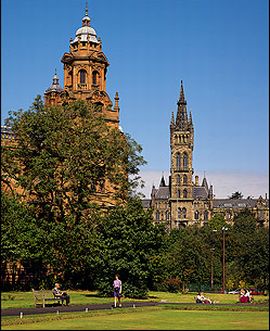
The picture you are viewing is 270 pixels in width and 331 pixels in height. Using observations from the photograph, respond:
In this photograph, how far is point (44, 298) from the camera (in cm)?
3416

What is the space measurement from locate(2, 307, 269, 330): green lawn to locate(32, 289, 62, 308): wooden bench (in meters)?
4.93

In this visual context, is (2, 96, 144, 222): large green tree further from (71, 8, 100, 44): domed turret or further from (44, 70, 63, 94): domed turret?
(44, 70, 63, 94): domed turret

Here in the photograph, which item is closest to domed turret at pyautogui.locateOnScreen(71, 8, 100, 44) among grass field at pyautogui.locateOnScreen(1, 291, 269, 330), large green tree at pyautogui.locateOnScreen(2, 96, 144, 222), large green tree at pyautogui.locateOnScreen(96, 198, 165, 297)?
large green tree at pyautogui.locateOnScreen(2, 96, 144, 222)

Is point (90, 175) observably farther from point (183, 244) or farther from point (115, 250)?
point (183, 244)

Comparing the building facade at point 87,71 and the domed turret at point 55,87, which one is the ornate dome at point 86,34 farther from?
the domed turret at point 55,87

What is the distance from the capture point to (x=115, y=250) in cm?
4488

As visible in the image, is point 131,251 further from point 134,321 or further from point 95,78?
point 95,78

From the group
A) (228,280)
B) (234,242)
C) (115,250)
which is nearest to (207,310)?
(115,250)

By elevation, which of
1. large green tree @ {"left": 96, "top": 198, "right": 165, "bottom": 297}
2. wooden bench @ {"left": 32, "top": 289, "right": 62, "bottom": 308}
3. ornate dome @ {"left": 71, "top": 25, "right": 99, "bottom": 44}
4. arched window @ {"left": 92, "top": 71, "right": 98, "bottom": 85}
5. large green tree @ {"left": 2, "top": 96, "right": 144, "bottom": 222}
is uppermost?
ornate dome @ {"left": 71, "top": 25, "right": 99, "bottom": 44}

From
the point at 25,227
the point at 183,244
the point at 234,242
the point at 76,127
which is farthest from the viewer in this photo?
the point at 234,242

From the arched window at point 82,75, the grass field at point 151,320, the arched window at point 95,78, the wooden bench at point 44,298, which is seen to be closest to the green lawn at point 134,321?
the grass field at point 151,320

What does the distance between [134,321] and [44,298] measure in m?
11.3

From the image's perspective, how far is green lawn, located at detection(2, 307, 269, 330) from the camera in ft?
66.7

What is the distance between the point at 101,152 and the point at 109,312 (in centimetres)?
2397
